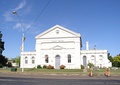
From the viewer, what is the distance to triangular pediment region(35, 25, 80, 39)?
181ft

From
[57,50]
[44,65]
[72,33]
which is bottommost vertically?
[44,65]

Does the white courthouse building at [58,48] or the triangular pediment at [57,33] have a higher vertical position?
the triangular pediment at [57,33]

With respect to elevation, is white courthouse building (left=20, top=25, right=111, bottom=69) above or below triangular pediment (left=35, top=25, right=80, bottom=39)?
below

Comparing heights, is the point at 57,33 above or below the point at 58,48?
above

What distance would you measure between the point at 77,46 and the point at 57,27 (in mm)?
7884

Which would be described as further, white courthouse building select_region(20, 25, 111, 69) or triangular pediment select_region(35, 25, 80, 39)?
triangular pediment select_region(35, 25, 80, 39)

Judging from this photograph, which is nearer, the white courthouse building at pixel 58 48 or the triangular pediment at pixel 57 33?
the white courthouse building at pixel 58 48

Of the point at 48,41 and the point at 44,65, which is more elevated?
the point at 48,41

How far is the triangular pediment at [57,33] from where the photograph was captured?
55200 mm

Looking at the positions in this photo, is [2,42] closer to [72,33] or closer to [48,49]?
[48,49]

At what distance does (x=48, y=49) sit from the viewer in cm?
5562

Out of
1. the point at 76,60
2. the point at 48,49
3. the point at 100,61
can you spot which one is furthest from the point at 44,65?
the point at 100,61

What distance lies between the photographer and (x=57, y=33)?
183 feet

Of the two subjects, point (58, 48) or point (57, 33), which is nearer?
point (58, 48)
